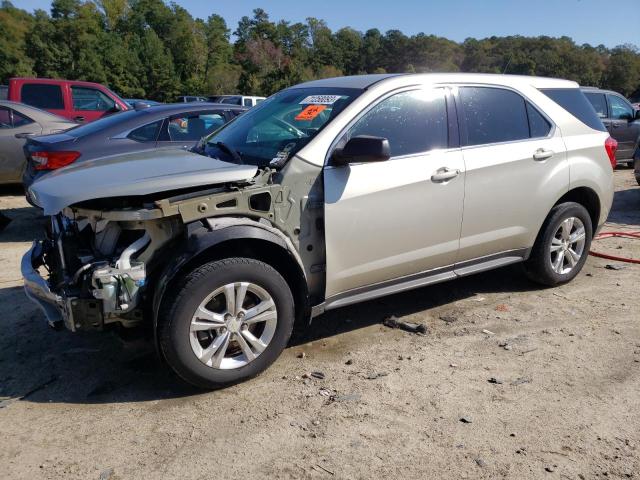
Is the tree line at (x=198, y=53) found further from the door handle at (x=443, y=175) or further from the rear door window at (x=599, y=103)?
the door handle at (x=443, y=175)

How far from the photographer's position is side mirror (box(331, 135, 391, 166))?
336cm

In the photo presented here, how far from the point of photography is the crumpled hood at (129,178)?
3023 millimetres

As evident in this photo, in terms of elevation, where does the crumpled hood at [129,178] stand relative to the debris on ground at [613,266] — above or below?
above

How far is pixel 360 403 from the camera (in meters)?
3.17

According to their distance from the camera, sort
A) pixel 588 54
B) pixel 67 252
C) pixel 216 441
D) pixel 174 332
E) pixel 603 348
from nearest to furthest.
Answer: pixel 216 441
pixel 174 332
pixel 67 252
pixel 603 348
pixel 588 54

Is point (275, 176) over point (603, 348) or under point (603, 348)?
over

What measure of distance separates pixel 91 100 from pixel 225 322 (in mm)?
9760

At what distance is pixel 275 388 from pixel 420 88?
2353 millimetres

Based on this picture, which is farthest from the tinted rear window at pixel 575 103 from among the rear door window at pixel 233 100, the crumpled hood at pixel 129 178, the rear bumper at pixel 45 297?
the rear door window at pixel 233 100

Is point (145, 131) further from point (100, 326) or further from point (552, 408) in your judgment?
point (552, 408)

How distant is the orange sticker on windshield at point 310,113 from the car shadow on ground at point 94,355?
158cm

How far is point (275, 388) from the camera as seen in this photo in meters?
3.35

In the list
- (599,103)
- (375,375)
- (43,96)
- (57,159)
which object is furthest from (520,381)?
(43,96)

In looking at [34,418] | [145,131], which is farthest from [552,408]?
[145,131]
